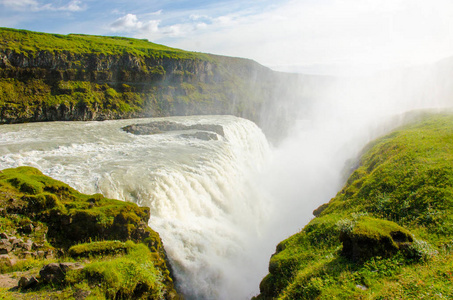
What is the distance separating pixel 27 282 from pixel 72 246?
2123 millimetres

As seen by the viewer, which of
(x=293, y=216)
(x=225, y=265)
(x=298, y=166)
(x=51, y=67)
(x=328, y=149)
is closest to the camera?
(x=225, y=265)

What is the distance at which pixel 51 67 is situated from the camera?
58.4 metres

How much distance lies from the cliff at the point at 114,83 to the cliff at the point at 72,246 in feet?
156

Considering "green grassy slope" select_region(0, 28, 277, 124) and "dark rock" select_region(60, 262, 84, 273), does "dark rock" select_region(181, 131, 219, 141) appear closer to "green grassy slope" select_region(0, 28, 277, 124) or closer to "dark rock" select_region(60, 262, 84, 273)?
"dark rock" select_region(60, 262, 84, 273)

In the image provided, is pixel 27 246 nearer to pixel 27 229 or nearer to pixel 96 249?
pixel 27 229

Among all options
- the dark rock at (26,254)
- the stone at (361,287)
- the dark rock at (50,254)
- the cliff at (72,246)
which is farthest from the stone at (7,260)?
the stone at (361,287)

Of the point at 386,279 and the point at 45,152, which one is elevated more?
the point at 386,279

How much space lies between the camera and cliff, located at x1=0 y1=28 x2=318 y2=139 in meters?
53.2

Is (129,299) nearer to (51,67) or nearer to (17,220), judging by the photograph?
(17,220)

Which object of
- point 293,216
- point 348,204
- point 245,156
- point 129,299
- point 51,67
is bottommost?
point 293,216

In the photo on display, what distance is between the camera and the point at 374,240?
7641 millimetres

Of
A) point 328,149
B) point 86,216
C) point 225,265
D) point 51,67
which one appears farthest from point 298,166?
point 51,67

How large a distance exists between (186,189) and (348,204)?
1061 centimetres

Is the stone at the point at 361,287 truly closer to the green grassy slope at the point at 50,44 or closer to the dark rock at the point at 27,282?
the dark rock at the point at 27,282
